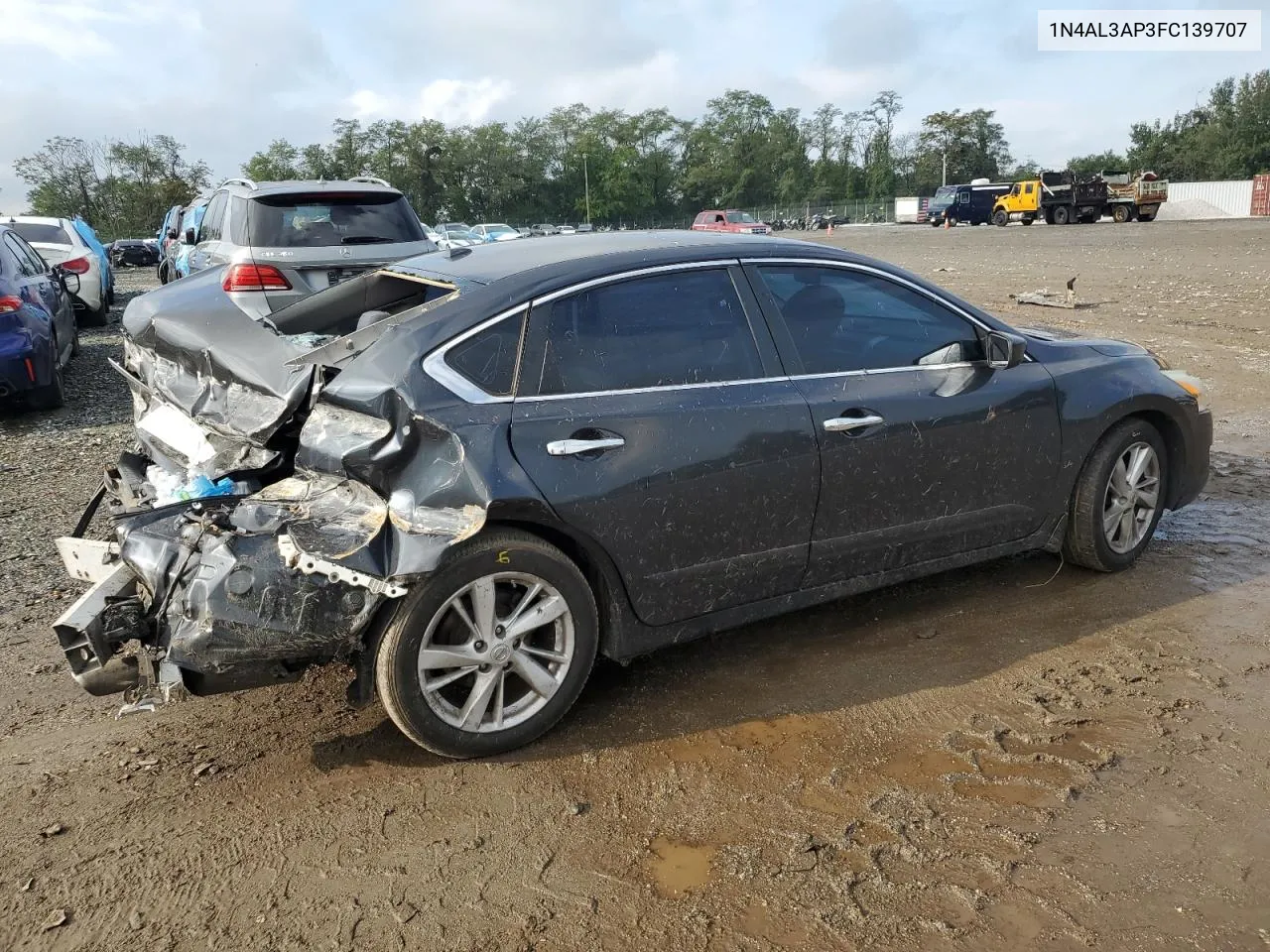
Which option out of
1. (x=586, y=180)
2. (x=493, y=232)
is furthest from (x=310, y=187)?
(x=586, y=180)

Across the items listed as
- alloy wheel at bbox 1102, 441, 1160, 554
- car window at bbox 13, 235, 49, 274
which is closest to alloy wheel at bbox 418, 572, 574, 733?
alloy wheel at bbox 1102, 441, 1160, 554

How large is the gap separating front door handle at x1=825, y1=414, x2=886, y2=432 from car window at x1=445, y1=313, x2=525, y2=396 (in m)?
1.21

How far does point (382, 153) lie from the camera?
268 feet

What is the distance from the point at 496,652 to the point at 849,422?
1.58 metres

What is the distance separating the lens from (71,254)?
47.2ft

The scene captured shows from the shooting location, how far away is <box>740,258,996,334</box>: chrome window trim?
3.96 metres

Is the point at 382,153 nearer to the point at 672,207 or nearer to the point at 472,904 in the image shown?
the point at 672,207

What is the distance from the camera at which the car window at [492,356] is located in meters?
3.32

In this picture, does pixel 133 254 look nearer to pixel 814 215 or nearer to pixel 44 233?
pixel 44 233

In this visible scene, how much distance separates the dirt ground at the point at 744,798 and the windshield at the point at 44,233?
12.3 meters

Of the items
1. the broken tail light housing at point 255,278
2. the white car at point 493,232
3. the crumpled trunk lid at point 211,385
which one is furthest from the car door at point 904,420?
the white car at point 493,232

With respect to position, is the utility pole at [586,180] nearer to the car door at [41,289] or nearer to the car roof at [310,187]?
the car door at [41,289]

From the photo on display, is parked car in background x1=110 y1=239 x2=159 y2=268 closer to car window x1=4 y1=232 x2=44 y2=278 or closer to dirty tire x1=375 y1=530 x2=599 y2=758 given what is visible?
car window x1=4 y1=232 x2=44 y2=278

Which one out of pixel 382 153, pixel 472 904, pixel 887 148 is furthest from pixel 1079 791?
pixel 887 148
